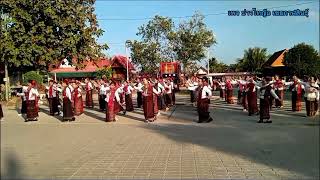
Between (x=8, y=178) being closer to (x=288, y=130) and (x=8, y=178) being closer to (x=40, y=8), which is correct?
(x=288, y=130)

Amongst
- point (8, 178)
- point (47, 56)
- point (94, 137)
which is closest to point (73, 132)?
point (94, 137)

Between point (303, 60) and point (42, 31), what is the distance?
106 feet

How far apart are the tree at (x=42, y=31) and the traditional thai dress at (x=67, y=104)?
13790 mm

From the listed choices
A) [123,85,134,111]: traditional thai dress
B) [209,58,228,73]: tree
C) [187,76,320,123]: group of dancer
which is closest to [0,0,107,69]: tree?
[123,85,134,111]: traditional thai dress

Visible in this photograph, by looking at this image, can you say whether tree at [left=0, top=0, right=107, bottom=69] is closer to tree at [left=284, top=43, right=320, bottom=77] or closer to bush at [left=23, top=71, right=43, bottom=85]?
bush at [left=23, top=71, right=43, bottom=85]

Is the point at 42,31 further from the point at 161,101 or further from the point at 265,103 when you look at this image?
→ the point at 265,103

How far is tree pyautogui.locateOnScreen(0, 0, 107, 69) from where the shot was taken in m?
33.1

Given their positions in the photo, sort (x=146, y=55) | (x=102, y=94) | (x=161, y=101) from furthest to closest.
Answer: (x=146, y=55) → (x=161, y=101) → (x=102, y=94)

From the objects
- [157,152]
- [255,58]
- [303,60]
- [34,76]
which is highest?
[255,58]

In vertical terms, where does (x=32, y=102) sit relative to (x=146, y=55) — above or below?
below

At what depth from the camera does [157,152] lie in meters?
11.7

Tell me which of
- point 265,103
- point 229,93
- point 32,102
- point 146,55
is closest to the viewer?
point 265,103

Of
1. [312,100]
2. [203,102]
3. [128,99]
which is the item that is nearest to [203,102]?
[203,102]

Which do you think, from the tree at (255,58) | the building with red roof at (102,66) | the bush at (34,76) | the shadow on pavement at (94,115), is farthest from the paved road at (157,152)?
the tree at (255,58)
